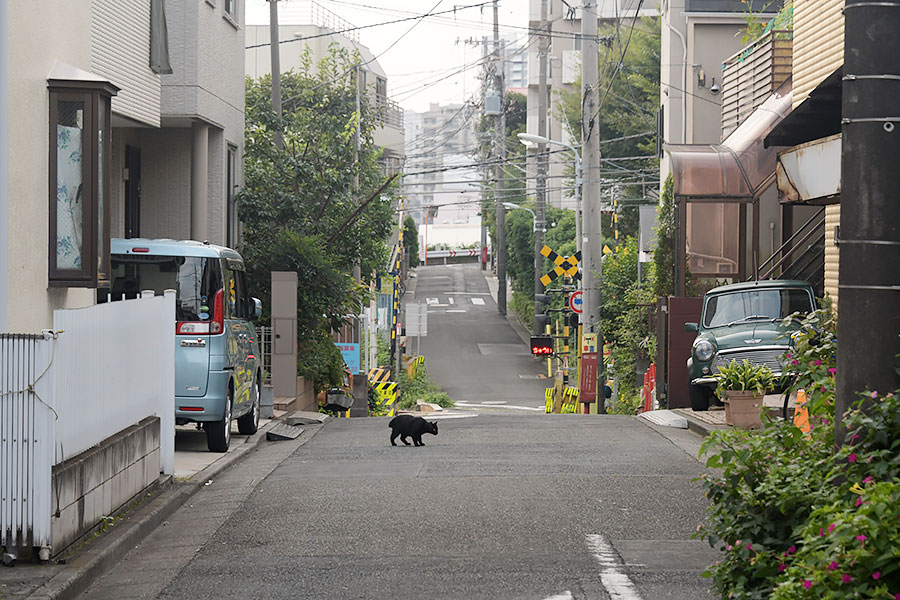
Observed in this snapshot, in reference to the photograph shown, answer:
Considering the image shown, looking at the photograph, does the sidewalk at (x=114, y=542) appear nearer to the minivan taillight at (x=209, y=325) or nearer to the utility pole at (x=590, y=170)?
the minivan taillight at (x=209, y=325)

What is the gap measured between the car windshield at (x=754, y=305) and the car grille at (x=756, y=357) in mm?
1112

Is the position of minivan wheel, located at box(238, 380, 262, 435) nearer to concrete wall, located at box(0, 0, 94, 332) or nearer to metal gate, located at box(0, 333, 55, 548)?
concrete wall, located at box(0, 0, 94, 332)

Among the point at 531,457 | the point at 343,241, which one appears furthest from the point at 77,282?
the point at 343,241

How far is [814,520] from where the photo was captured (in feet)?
16.0

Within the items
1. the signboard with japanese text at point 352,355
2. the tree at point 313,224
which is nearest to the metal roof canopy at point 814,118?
the tree at point 313,224

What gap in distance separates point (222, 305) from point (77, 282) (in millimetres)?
2771

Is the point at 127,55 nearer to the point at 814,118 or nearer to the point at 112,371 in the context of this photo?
the point at 112,371

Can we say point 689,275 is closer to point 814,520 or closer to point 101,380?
point 101,380

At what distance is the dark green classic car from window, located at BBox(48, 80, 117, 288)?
376 inches

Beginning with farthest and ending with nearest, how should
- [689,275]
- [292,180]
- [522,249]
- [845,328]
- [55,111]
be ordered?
[522,249]
[292,180]
[689,275]
[55,111]
[845,328]

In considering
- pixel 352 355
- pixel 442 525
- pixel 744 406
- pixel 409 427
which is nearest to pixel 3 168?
pixel 442 525

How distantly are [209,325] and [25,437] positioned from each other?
6.26 meters

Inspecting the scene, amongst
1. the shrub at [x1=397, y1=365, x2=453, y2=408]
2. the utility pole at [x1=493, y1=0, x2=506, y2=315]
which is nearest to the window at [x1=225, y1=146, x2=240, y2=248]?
the shrub at [x1=397, y1=365, x2=453, y2=408]

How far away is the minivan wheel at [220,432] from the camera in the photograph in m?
13.7
